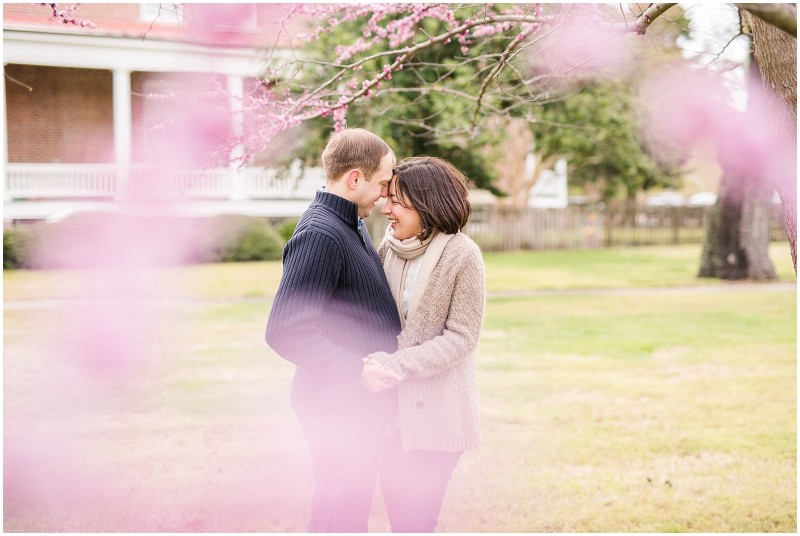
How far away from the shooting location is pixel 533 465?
14.4 feet

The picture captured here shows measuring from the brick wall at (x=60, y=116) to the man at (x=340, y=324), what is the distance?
57.5 feet

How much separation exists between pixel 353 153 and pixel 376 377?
0.67m

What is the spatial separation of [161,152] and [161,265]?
12844 mm

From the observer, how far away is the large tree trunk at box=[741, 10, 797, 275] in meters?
2.56

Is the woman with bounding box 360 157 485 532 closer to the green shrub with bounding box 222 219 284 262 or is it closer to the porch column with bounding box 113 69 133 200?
the green shrub with bounding box 222 219 284 262

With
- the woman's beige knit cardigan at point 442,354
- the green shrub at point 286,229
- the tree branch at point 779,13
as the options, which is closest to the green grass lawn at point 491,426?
the woman's beige knit cardigan at point 442,354

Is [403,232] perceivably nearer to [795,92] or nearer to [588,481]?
[795,92]

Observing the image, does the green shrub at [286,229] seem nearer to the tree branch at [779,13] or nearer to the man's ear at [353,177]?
the man's ear at [353,177]

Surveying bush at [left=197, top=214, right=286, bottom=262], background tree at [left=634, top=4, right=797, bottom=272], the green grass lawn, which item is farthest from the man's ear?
bush at [left=197, top=214, right=286, bottom=262]

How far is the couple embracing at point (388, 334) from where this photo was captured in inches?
91.9

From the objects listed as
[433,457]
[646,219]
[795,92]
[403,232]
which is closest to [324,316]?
[403,232]

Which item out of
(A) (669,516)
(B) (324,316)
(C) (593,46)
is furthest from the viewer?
(A) (669,516)

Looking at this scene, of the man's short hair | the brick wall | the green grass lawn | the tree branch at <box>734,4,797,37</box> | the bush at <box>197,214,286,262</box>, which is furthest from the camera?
the brick wall

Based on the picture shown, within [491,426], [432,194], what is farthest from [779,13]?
[491,426]
